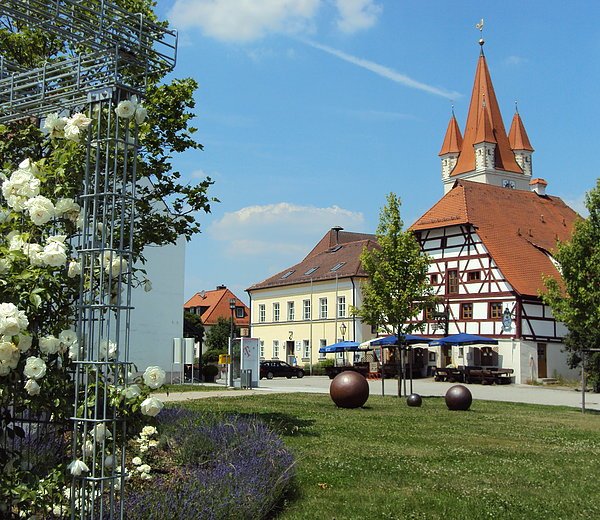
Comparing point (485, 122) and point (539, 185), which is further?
point (485, 122)

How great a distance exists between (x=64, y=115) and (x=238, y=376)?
1234 inches

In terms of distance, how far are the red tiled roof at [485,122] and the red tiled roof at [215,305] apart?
31.7 meters

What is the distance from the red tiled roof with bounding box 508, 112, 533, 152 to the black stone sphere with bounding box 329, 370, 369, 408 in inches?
3197

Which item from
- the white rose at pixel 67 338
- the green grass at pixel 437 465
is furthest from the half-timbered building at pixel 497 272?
the white rose at pixel 67 338

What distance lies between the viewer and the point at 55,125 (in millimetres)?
5727

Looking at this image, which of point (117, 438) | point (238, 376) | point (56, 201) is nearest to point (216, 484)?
point (117, 438)

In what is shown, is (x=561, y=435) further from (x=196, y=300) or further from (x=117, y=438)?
(x=196, y=300)

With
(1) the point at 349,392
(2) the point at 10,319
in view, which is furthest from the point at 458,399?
(2) the point at 10,319

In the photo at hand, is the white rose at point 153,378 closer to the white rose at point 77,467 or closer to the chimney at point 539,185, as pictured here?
the white rose at point 77,467

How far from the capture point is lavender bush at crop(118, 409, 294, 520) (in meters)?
6.41

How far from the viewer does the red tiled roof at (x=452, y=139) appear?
3922 inches

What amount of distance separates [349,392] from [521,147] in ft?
270

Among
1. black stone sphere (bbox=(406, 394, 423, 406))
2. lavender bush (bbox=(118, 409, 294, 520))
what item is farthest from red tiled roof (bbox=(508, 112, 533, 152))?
lavender bush (bbox=(118, 409, 294, 520))

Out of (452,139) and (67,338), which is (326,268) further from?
(67,338)
